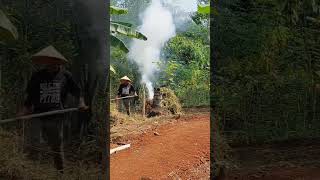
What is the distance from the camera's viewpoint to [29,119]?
3762 millimetres

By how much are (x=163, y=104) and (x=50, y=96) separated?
8.72 m

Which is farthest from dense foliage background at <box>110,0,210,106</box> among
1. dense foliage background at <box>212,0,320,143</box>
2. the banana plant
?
the banana plant

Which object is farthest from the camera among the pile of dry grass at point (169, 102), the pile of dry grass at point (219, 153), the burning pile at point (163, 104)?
the pile of dry grass at point (169, 102)

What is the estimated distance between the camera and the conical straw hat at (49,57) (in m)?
3.68

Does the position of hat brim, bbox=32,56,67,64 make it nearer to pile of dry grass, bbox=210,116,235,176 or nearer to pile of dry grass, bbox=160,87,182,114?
pile of dry grass, bbox=210,116,235,176

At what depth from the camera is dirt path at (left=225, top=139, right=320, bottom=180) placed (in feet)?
13.8

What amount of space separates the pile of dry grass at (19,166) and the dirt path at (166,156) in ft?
5.40

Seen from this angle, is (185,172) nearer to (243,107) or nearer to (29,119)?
(243,107)

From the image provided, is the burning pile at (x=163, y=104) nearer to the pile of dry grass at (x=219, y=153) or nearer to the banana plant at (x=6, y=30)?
the pile of dry grass at (x=219, y=153)

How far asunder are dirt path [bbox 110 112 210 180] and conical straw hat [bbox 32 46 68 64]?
212cm

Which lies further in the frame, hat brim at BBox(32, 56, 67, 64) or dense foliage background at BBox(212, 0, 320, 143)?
dense foliage background at BBox(212, 0, 320, 143)

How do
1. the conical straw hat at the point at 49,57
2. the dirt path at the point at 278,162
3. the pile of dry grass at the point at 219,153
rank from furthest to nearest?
the dirt path at the point at 278,162, the pile of dry grass at the point at 219,153, the conical straw hat at the point at 49,57

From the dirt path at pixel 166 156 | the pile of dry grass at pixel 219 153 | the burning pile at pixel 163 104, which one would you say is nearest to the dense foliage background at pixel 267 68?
the pile of dry grass at pixel 219 153

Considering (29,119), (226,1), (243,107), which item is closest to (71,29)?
(29,119)
